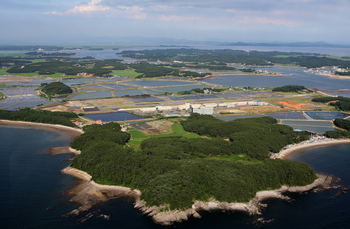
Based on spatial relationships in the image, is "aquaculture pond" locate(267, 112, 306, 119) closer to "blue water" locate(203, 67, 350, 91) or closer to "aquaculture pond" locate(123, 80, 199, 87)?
"blue water" locate(203, 67, 350, 91)

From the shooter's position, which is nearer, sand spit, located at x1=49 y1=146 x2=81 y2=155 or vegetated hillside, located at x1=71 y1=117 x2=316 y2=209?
vegetated hillside, located at x1=71 y1=117 x2=316 y2=209

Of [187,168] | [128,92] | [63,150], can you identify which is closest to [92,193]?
[187,168]

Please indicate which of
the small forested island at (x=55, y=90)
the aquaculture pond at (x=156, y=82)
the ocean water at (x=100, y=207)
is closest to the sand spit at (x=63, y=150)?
the ocean water at (x=100, y=207)

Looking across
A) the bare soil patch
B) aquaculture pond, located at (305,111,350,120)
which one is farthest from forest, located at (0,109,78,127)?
the bare soil patch

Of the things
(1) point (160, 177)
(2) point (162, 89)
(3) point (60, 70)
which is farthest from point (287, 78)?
(1) point (160, 177)

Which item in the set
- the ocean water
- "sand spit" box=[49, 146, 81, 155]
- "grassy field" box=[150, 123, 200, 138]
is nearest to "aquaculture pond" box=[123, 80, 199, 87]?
"grassy field" box=[150, 123, 200, 138]

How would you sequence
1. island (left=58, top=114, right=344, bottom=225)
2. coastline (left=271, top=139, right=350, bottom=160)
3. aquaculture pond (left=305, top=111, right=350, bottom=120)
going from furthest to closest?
1. aquaculture pond (left=305, top=111, right=350, bottom=120)
2. coastline (left=271, top=139, right=350, bottom=160)
3. island (left=58, top=114, right=344, bottom=225)

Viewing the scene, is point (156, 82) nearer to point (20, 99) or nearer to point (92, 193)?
point (20, 99)

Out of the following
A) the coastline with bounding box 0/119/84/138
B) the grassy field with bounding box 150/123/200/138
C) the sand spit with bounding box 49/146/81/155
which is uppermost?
the grassy field with bounding box 150/123/200/138

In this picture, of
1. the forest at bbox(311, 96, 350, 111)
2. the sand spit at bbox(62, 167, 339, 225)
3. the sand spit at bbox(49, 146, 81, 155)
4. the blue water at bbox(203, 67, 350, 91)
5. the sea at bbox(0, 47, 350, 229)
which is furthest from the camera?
the blue water at bbox(203, 67, 350, 91)

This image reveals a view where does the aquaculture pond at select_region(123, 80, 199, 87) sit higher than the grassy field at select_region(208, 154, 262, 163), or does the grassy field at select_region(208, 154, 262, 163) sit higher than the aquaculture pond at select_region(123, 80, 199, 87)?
the aquaculture pond at select_region(123, 80, 199, 87)
